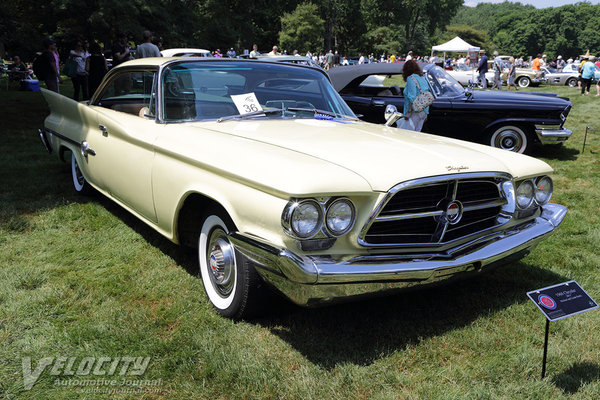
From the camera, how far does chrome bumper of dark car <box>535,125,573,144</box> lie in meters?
7.50

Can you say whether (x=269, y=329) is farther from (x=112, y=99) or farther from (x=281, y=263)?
(x=112, y=99)

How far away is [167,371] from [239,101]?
1.96m

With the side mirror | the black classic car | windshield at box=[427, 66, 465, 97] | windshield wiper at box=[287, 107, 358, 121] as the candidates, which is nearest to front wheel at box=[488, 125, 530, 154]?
the black classic car

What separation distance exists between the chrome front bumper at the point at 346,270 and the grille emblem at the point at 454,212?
0.52 ft

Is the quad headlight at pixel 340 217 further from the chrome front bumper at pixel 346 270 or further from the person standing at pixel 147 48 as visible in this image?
the person standing at pixel 147 48

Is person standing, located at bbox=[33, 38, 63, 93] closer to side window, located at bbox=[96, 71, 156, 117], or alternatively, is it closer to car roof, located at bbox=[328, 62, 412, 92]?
car roof, located at bbox=[328, 62, 412, 92]

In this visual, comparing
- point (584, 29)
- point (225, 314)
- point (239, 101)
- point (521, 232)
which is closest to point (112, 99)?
point (239, 101)

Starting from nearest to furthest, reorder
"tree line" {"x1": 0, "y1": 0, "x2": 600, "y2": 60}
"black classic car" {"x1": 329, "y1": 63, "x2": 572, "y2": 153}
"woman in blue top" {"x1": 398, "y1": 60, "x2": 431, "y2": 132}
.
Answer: "woman in blue top" {"x1": 398, "y1": 60, "x2": 431, "y2": 132} → "black classic car" {"x1": 329, "y1": 63, "x2": 572, "y2": 153} → "tree line" {"x1": 0, "y1": 0, "x2": 600, "y2": 60}

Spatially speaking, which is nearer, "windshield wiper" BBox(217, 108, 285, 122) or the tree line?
"windshield wiper" BBox(217, 108, 285, 122)

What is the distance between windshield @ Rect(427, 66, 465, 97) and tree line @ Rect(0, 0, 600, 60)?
15.0 m

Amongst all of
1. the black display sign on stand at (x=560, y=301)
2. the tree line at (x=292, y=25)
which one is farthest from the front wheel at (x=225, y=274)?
the tree line at (x=292, y=25)

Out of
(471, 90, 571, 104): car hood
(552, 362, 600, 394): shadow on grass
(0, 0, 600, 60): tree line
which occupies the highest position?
(0, 0, 600, 60): tree line

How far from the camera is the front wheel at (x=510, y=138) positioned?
766 cm

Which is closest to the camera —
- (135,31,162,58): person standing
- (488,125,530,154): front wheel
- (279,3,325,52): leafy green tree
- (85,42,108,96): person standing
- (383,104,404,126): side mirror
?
(383,104,404,126): side mirror
